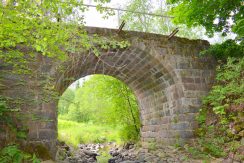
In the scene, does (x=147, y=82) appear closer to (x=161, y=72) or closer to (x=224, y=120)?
(x=161, y=72)

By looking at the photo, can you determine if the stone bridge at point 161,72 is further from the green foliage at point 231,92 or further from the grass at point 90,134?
the grass at point 90,134

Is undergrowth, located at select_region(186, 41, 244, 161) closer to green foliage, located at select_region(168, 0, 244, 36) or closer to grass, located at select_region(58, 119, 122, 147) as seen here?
green foliage, located at select_region(168, 0, 244, 36)

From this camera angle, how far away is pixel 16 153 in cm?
477

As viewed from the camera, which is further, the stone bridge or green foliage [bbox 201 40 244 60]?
green foliage [bbox 201 40 244 60]

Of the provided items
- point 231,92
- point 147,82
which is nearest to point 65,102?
point 147,82

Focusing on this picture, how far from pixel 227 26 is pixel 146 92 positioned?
12.9 ft

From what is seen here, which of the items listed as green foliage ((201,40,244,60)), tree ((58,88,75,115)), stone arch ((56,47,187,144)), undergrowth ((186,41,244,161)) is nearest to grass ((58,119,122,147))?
tree ((58,88,75,115))

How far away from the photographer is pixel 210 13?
7.59m

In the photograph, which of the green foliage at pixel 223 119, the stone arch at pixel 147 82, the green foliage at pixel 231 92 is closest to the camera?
the green foliage at pixel 223 119

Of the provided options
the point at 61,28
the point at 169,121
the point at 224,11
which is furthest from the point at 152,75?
the point at 61,28

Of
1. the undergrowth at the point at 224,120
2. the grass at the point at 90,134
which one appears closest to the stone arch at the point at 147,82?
the undergrowth at the point at 224,120

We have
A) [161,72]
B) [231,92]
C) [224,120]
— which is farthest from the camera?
[161,72]

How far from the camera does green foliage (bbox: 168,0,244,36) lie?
286 inches

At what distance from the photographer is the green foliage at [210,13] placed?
727 cm
